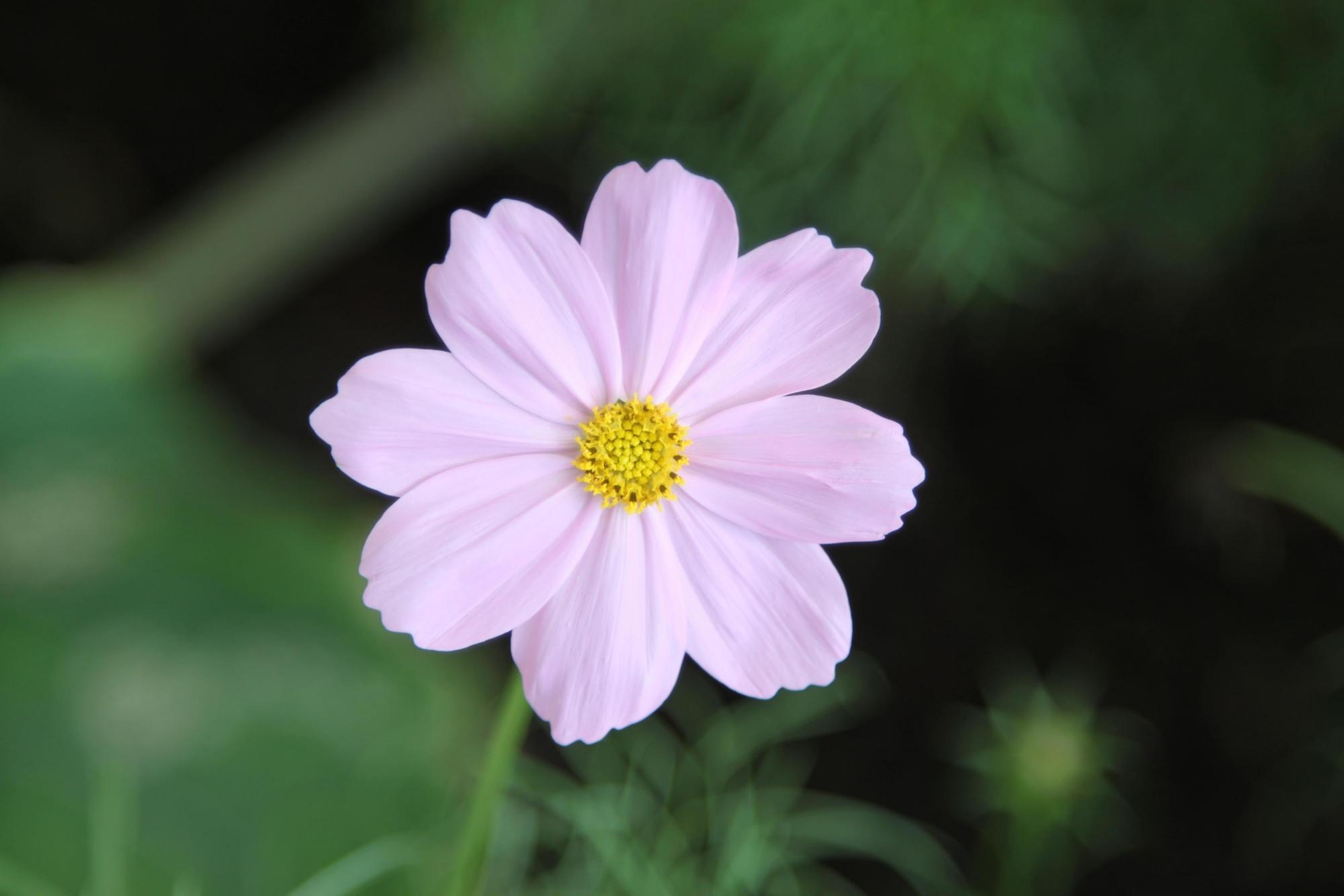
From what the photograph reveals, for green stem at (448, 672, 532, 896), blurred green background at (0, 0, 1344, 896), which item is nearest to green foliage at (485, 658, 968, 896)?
blurred green background at (0, 0, 1344, 896)

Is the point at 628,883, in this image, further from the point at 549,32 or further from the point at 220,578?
the point at 549,32

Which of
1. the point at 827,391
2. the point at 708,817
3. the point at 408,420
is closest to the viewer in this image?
the point at 408,420

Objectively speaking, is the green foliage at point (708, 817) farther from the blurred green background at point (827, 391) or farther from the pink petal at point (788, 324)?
the pink petal at point (788, 324)

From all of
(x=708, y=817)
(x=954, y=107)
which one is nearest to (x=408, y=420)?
(x=708, y=817)

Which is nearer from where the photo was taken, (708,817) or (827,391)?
(708,817)

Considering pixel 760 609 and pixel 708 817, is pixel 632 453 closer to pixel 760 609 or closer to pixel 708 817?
pixel 760 609

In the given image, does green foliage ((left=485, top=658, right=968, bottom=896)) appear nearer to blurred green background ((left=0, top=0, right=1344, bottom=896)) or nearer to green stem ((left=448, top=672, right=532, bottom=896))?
blurred green background ((left=0, top=0, right=1344, bottom=896))
